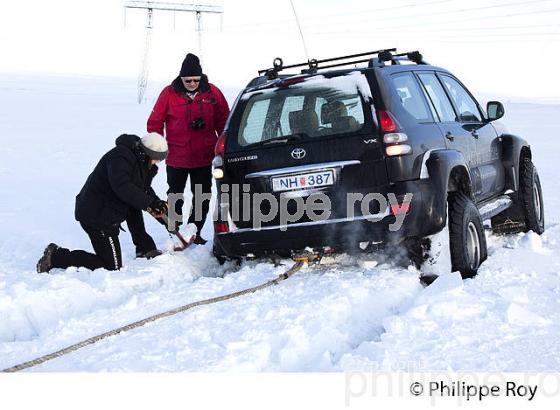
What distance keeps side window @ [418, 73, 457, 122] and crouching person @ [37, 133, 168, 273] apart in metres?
2.30

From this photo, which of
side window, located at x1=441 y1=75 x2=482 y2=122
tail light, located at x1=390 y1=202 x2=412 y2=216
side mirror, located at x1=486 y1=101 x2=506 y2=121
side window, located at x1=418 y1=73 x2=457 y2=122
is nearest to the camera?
tail light, located at x1=390 y1=202 x2=412 y2=216

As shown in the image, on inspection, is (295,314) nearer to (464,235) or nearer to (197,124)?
(464,235)

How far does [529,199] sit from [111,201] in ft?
13.4

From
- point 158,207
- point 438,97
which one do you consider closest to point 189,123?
point 158,207

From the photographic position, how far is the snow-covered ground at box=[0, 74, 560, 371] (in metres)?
3.63

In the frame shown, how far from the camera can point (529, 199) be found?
7152mm

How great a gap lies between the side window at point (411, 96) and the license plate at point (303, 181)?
81cm

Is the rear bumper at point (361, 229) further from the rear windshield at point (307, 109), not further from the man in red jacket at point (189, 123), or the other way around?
the man in red jacket at point (189, 123)

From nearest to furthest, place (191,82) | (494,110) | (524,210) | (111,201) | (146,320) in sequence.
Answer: (146,320), (111,201), (494,110), (524,210), (191,82)

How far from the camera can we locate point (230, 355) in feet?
12.0

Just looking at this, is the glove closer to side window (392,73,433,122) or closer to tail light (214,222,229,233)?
tail light (214,222,229,233)

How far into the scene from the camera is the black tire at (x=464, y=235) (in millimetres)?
5234

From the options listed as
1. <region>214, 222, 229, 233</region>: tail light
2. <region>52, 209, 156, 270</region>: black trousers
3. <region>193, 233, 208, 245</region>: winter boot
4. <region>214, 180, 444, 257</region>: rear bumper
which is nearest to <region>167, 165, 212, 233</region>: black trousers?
<region>193, 233, 208, 245</region>: winter boot

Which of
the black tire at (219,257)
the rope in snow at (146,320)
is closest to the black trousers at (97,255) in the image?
the black tire at (219,257)
